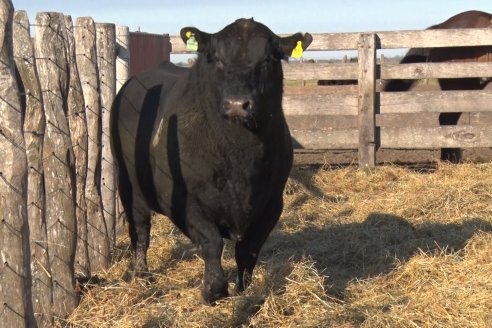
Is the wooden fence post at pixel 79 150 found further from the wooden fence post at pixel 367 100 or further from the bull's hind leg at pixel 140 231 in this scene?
the wooden fence post at pixel 367 100

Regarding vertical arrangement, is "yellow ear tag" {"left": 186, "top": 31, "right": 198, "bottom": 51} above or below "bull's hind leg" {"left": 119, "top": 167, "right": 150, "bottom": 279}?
above

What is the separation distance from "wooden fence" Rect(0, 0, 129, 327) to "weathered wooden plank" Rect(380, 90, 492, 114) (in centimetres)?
511

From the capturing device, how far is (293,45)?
5785 millimetres

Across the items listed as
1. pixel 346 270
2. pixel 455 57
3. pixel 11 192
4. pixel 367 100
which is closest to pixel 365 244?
pixel 346 270

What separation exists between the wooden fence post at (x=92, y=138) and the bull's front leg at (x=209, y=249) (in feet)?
4.56

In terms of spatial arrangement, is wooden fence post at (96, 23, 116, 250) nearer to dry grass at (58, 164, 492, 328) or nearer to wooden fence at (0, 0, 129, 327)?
wooden fence at (0, 0, 129, 327)

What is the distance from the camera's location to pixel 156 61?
1235 cm

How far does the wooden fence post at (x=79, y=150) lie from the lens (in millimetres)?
6164

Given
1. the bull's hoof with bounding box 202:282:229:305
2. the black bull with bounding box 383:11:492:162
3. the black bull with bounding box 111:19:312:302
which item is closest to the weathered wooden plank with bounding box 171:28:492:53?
the black bull with bounding box 383:11:492:162

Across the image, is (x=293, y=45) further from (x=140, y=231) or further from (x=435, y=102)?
(x=435, y=102)

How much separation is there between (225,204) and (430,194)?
4311 mm

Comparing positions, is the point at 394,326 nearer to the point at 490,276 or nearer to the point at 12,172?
the point at 490,276

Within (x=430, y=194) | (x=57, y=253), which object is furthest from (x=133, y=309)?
(x=430, y=194)

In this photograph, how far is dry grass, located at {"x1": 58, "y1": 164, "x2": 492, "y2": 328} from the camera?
5188 mm
